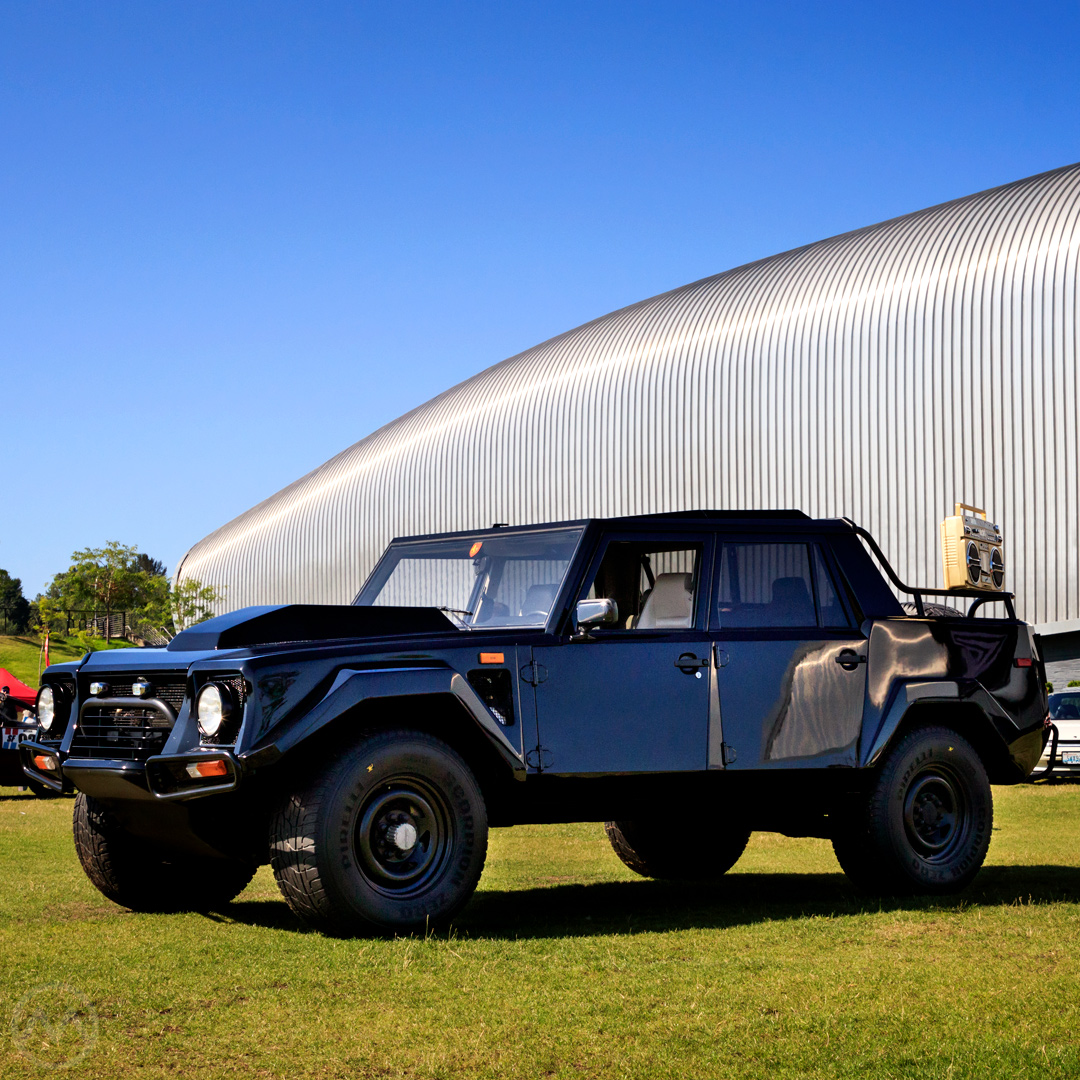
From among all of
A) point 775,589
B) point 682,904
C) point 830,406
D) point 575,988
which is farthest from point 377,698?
point 830,406

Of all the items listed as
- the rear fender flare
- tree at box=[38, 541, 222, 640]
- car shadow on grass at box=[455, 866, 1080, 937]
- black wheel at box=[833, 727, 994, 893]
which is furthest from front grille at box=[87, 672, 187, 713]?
tree at box=[38, 541, 222, 640]

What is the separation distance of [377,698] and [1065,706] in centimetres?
1852

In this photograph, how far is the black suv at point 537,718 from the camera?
20.3 feet

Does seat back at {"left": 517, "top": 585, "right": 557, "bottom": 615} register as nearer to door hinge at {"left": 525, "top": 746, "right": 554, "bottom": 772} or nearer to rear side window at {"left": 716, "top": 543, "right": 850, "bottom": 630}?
door hinge at {"left": 525, "top": 746, "right": 554, "bottom": 772}

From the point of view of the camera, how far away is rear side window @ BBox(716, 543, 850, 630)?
24.8 feet

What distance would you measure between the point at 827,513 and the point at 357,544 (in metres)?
19.6

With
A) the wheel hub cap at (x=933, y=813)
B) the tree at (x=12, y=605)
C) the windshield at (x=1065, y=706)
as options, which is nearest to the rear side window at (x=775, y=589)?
the wheel hub cap at (x=933, y=813)

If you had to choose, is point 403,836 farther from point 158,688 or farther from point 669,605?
point 669,605

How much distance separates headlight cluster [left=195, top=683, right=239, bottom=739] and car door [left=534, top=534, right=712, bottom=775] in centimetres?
149

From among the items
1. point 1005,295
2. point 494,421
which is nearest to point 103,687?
point 1005,295

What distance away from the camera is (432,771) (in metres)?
6.39

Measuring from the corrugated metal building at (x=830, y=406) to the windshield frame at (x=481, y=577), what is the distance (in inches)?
1042

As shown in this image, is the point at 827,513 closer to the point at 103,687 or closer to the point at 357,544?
the point at 357,544

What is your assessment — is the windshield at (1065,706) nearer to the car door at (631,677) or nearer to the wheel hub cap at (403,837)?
the car door at (631,677)
